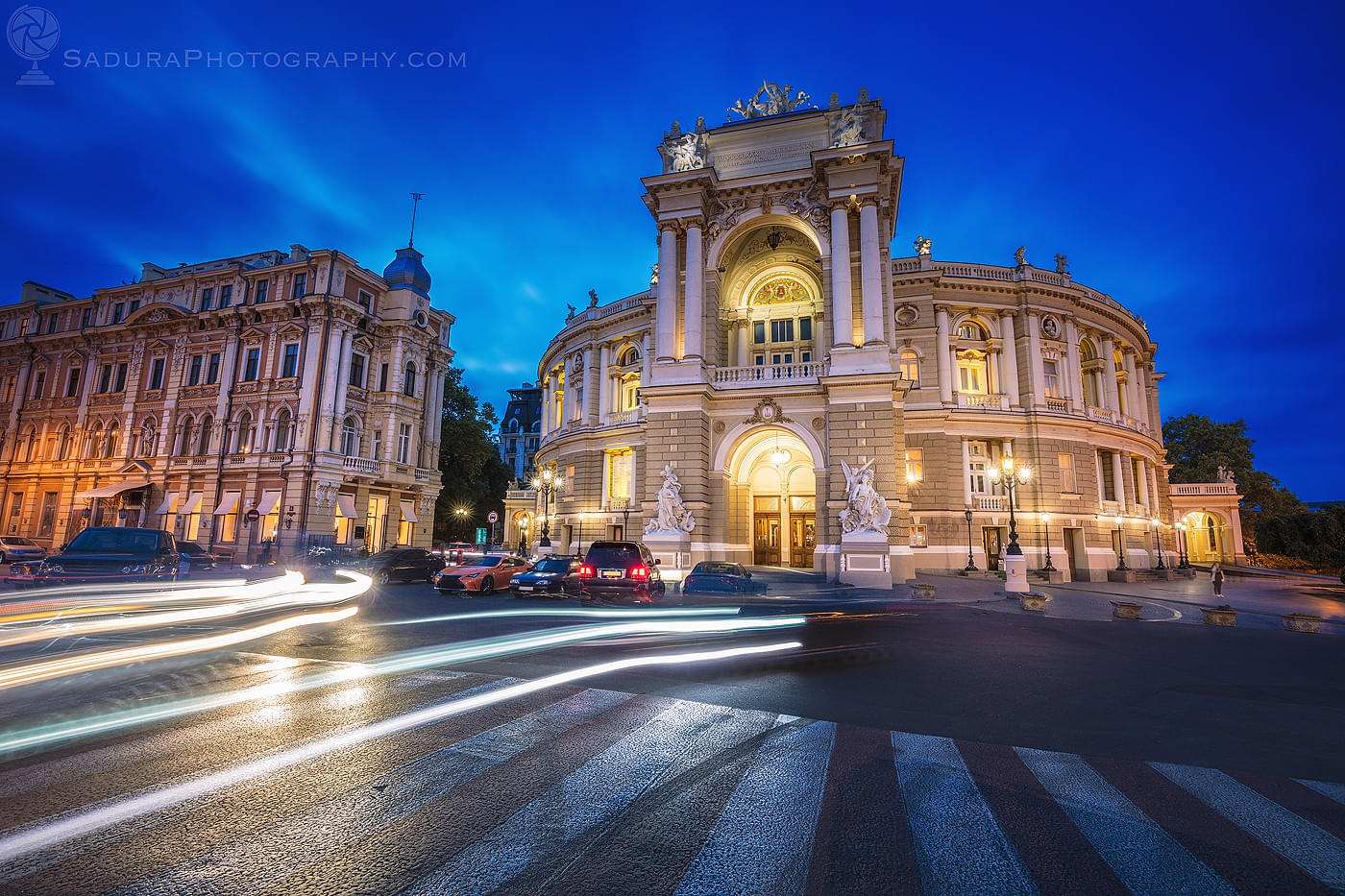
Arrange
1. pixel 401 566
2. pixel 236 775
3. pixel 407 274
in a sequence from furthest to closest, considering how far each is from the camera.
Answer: pixel 407 274 < pixel 401 566 < pixel 236 775

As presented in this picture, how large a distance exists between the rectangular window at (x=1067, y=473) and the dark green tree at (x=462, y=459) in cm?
4191

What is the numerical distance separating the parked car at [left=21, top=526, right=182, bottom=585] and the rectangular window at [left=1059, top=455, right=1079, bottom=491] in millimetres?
38666

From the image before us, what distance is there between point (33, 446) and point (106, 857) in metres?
59.8

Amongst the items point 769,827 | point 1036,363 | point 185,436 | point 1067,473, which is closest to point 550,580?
point 769,827

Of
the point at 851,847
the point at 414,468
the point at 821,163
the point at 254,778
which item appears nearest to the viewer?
the point at 851,847

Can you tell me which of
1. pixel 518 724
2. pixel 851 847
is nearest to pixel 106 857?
pixel 518 724

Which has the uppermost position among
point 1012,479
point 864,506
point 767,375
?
point 767,375

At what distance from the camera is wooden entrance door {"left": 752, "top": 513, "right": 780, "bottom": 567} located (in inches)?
1222

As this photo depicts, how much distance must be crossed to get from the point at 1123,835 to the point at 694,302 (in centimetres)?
2518

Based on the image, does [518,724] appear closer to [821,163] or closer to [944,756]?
[944,756]

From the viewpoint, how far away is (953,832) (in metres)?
3.72

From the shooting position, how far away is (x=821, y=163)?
26.7 meters

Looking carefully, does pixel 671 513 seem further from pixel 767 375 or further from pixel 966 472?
pixel 966 472

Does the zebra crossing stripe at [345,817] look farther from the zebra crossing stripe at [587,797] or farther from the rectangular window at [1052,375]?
the rectangular window at [1052,375]
